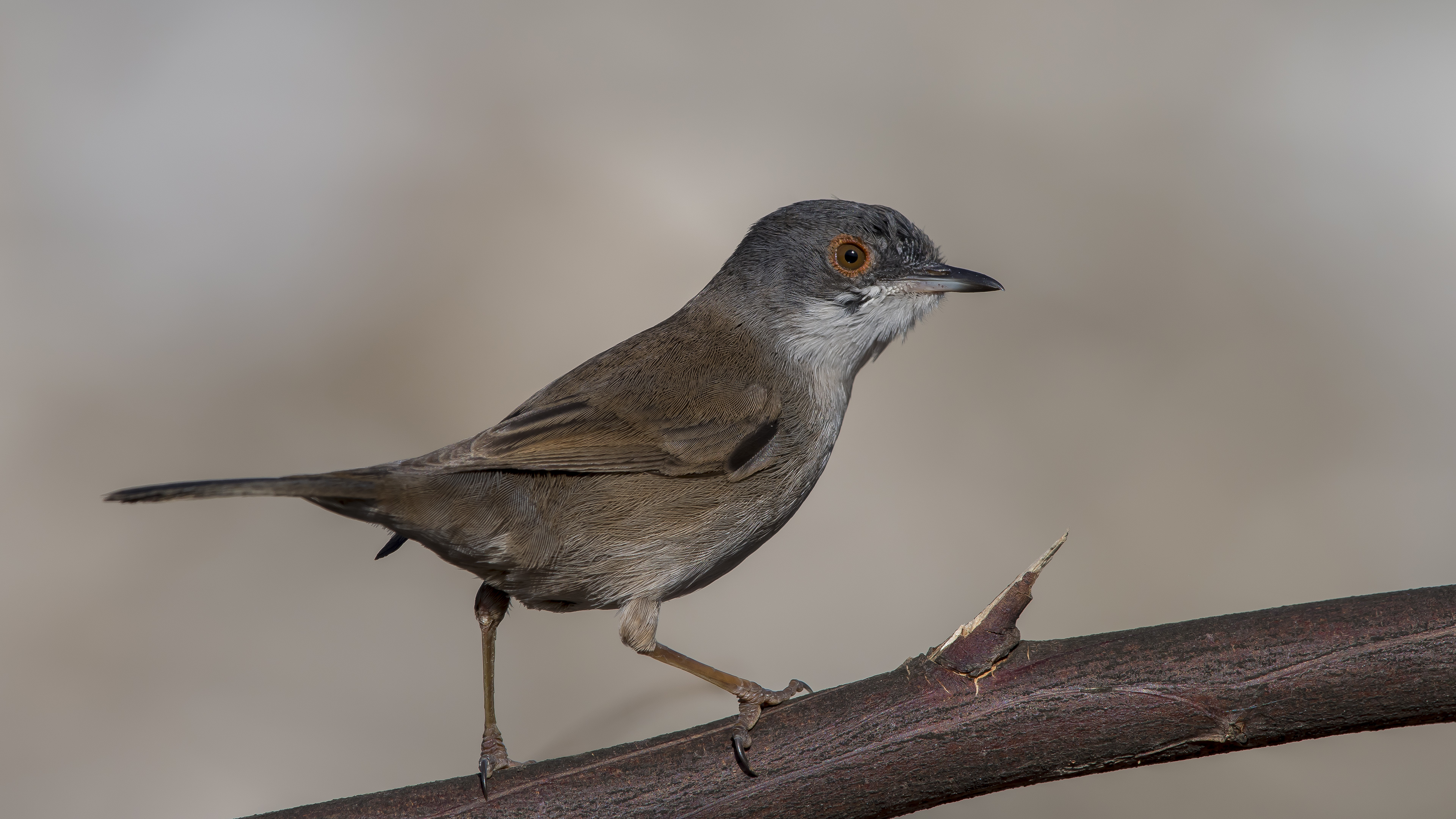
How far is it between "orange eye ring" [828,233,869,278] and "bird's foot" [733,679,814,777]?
5.61 feet

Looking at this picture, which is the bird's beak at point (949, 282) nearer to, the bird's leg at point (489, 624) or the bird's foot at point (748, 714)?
the bird's foot at point (748, 714)

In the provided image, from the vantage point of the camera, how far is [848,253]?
411 centimetres

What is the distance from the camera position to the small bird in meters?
3.19

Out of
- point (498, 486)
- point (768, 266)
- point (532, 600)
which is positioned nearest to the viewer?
point (498, 486)

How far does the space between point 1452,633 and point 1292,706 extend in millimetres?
399

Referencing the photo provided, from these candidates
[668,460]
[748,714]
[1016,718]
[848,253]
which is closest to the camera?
[1016,718]

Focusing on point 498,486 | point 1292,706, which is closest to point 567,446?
point 498,486

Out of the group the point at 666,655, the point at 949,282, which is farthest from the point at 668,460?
the point at 949,282

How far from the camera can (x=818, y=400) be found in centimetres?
382

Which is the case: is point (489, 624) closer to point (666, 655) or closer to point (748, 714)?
point (666, 655)

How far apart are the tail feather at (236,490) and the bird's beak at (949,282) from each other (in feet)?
7.59

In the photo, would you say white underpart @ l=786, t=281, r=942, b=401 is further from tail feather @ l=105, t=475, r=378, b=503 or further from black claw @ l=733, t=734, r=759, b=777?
tail feather @ l=105, t=475, r=378, b=503

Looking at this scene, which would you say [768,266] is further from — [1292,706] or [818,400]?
[1292,706]

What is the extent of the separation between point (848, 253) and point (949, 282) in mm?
420
